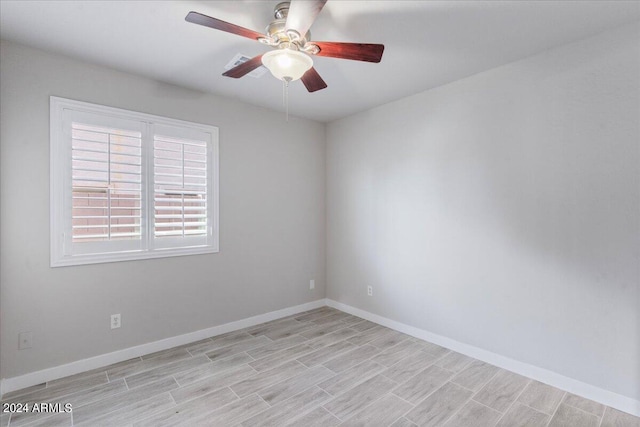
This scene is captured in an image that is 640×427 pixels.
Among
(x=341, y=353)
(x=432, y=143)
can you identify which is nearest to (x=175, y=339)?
(x=341, y=353)

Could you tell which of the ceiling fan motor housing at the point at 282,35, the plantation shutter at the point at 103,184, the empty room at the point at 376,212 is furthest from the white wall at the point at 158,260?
the ceiling fan motor housing at the point at 282,35

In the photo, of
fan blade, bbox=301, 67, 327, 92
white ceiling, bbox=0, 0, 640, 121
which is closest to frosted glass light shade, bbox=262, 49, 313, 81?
fan blade, bbox=301, 67, 327, 92

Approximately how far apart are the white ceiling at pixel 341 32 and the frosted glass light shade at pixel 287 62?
38cm

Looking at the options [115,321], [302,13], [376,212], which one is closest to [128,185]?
[115,321]

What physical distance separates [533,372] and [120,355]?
3.47 m

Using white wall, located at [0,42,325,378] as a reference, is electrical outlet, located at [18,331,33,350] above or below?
below

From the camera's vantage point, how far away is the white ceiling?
6.36 ft

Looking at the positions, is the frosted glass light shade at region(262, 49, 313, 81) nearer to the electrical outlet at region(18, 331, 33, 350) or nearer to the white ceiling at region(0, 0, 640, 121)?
the white ceiling at region(0, 0, 640, 121)

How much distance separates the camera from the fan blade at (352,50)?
5.83 ft

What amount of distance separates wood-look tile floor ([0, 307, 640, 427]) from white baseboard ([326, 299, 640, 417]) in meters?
0.05

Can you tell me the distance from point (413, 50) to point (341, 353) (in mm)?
2682

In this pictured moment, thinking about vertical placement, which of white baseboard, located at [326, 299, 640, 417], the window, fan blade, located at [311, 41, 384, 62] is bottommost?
white baseboard, located at [326, 299, 640, 417]

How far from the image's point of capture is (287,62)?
71.7 inches

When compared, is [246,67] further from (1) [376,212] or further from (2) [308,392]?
(2) [308,392]
